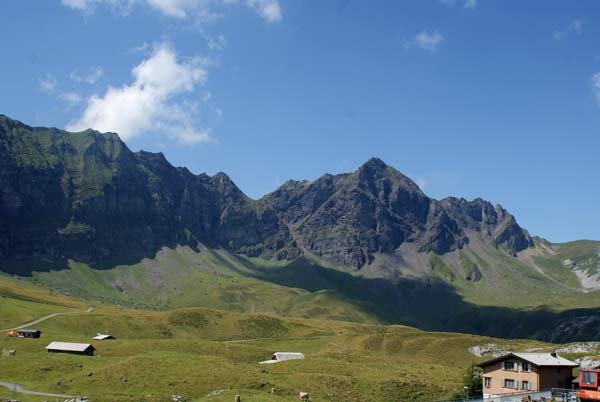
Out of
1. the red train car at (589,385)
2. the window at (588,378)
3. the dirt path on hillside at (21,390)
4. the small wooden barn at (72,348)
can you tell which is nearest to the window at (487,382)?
the red train car at (589,385)

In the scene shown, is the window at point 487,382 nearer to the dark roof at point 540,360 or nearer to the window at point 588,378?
the dark roof at point 540,360

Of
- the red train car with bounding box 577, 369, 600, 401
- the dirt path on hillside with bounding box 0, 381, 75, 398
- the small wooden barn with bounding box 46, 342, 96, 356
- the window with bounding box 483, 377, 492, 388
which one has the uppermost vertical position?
the red train car with bounding box 577, 369, 600, 401

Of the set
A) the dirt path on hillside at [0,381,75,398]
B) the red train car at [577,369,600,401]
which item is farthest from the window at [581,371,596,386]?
the dirt path on hillside at [0,381,75,398]

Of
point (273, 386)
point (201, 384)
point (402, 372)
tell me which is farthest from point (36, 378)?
point (402, 372)

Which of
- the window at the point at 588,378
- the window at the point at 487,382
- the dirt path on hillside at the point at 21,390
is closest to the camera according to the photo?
the window at the point at 588,378

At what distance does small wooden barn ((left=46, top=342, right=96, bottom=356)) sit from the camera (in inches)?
5113

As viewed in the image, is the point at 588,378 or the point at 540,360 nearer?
the point at 588,378

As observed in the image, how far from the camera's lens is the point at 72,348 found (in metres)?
131

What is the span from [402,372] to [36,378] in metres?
64.4

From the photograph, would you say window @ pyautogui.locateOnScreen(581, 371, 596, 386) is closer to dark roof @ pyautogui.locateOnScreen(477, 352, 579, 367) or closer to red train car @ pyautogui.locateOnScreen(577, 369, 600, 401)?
red train car @ pyautogui.locateOnScreen(577, 369, 600, 401)

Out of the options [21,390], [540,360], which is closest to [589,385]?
[540,360]

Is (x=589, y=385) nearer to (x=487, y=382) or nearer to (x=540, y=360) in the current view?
(x=540, y=360)

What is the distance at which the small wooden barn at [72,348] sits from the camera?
130 m

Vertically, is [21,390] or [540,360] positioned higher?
[540,360]
